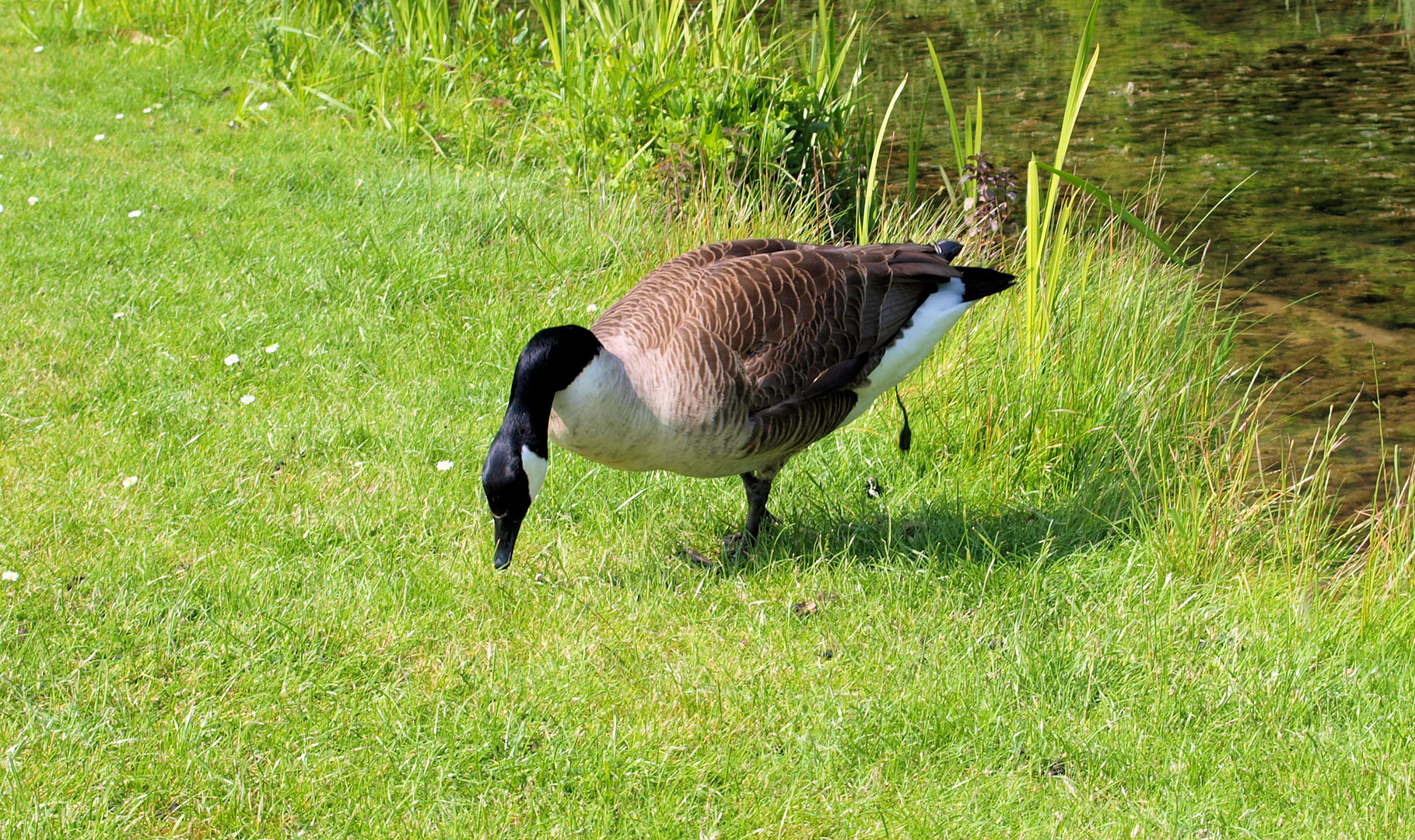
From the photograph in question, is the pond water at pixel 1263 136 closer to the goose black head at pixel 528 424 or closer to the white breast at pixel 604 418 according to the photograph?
the white breast at pixel 604 418

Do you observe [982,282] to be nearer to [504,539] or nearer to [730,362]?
[730,362]

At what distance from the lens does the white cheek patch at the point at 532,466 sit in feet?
10.9

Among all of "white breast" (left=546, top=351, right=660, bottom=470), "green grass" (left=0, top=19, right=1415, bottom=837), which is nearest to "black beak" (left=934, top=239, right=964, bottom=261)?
"green grass" (left=0, top=19, right=1415, bottom=837)

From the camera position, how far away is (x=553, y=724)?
3.23 m

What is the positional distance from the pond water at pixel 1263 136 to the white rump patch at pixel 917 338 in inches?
80.6

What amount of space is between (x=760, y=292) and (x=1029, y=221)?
1331 mm

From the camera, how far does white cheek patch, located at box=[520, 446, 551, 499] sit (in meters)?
3.32

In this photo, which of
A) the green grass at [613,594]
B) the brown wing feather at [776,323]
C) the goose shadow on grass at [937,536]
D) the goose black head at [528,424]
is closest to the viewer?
the green grass at [613,594]

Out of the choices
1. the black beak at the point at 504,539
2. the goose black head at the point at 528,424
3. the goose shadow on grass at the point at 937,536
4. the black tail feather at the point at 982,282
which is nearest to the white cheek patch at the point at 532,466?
the goose black head at the point at 528,424

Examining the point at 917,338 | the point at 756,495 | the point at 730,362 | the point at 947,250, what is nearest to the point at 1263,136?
the point at 947,250

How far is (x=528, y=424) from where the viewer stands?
332cm

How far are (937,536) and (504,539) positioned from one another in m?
→ 1.58

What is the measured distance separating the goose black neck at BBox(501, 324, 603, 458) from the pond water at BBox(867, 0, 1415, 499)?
11.6 ft

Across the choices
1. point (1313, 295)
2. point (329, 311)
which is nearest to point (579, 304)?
point (329, 311)
